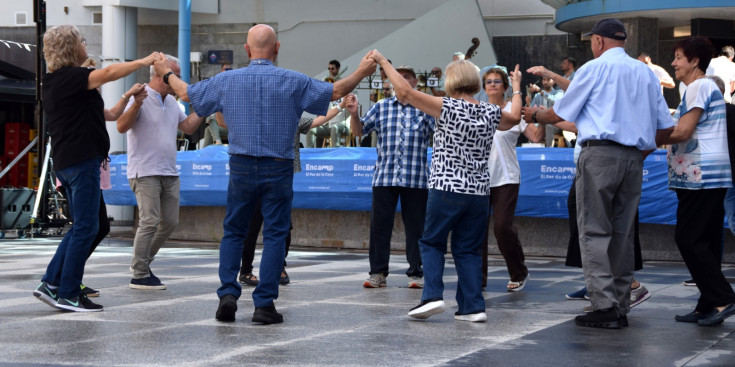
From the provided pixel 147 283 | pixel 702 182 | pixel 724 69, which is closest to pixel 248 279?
pixel 147 283

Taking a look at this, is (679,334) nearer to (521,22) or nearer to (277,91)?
(277,91)

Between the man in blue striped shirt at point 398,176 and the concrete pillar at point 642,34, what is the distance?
14.4 metres

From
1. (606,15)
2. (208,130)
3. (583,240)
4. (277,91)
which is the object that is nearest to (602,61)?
(583,240)

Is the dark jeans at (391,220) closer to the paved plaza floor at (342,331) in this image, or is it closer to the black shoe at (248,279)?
Answer: the paved plaza floor at (342,331)

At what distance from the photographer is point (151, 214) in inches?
345

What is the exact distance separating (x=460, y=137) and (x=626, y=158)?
1046 millimetres

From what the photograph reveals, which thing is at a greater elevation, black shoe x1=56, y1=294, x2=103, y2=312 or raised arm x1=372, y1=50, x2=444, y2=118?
raised arm x1=372, y1=50, x2=444, y2=118

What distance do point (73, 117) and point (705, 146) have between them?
427 cm

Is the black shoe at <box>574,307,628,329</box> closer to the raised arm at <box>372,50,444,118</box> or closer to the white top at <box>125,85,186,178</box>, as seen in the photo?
the raised arm at <box>372,50,444,118</box>

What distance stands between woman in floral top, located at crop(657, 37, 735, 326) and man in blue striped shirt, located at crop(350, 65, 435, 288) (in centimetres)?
251

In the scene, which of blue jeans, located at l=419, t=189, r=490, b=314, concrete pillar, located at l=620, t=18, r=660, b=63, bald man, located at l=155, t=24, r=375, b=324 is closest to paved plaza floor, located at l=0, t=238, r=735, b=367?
blue jeans, located at l=419, t=189, r=490, b=314

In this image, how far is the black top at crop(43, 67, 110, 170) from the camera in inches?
283

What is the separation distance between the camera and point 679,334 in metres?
6.27

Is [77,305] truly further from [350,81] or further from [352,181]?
[352,181]
